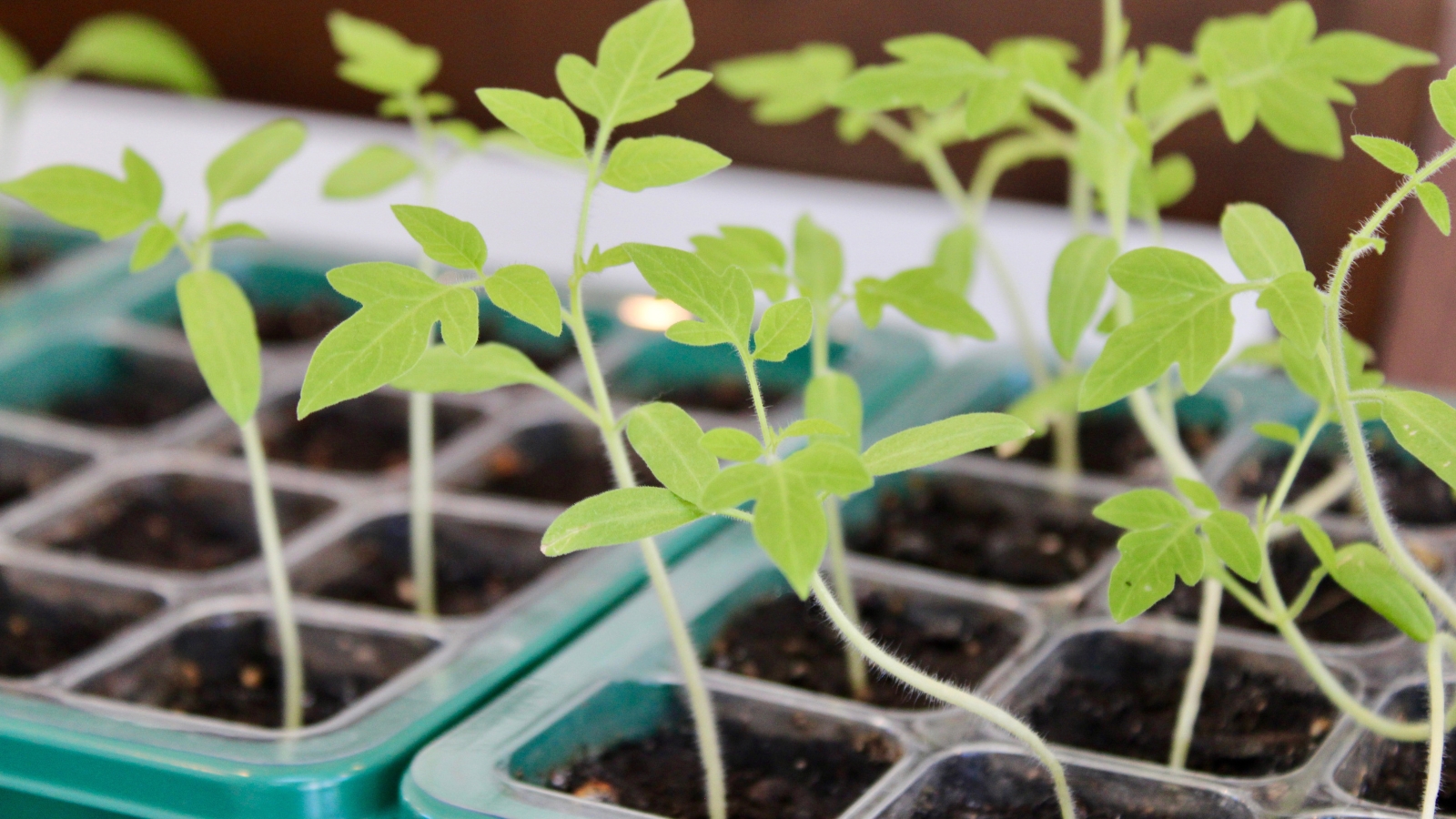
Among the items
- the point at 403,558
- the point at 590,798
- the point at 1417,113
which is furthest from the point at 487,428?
the point at 1417,113

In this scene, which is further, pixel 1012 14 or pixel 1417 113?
pixel 1012 14

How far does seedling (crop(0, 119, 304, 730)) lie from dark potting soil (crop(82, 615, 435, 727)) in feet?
0.39

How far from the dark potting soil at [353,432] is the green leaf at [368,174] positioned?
374mm

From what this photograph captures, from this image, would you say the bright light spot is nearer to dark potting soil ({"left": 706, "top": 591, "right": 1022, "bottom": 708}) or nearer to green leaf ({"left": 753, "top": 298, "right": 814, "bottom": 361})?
dark potting soil ({"left": 706, "top": 591, "right": 1022, "bottom": 708})

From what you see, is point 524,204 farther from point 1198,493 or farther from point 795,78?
point 1198,493

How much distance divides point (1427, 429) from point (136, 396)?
40.8 inches

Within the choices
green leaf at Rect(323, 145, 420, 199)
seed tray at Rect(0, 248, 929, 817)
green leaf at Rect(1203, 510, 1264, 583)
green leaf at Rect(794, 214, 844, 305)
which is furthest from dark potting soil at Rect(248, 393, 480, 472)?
green leaf at Rect(1203, 510, 1264, 583)

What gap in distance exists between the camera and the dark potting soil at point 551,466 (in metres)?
1.13

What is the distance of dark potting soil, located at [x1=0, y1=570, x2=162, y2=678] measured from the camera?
94cm

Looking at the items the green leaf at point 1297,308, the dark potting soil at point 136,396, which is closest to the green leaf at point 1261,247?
the green leaf at point 1297,308

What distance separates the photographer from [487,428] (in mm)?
1168

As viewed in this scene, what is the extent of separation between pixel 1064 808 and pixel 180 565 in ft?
2.09

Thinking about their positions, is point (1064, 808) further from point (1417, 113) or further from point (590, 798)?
point (1417, 113)

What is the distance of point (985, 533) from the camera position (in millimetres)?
1021
